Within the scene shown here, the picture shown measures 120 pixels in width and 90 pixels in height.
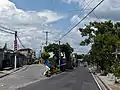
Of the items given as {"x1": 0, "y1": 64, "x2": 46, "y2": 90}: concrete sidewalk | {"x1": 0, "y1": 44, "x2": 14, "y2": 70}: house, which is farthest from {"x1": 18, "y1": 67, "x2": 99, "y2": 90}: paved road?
{"x1": 0, "y1": 44, "x2": 14, "y2": 70}: house

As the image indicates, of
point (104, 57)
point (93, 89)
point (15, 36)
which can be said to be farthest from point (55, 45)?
point (93, 89)

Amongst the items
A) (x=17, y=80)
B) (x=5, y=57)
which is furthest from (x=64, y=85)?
(x=5, y=57)

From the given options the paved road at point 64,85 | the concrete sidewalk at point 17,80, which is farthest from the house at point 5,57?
the paved road at point 64,85

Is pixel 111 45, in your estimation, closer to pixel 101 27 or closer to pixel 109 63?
pixel 109 63

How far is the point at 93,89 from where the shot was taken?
26625mm

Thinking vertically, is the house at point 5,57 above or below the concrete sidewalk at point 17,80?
above

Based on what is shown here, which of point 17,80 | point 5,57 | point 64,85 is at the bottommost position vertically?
point 64,85

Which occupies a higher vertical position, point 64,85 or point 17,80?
point 17,80

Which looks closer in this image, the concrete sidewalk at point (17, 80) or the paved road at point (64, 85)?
the paved road at point (64, 85)

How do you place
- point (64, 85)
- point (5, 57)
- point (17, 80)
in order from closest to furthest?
point (64, 85) → point (17, 80) → point (5, 57)

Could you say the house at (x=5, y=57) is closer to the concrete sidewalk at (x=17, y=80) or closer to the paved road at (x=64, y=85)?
the concrete sidewalk at (x=17, y=80)

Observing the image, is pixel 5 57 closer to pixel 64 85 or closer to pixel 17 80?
pixel 17 80

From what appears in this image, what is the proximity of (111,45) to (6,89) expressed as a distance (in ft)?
87.3

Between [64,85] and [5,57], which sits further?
[5,57]
